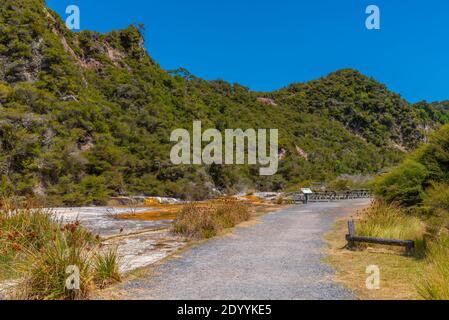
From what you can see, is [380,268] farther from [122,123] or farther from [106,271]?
[122,123]

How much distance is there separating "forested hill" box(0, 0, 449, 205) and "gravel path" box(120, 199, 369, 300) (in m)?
8.74

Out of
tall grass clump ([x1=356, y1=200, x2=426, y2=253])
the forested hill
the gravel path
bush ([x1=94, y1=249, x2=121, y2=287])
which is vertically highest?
the forested hill

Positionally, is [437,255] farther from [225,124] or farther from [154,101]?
[225,124]

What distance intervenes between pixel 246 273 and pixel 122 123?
43199mm

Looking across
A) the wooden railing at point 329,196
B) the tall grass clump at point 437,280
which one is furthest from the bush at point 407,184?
the wooden railing at point 329,196

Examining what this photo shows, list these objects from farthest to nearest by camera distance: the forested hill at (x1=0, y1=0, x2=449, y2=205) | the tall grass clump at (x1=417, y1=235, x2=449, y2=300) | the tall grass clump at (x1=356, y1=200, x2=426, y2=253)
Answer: the forested hill at (x1=0, y1=0, x2=449, y2=205)
the tall grass clump at (x1=356, y1=200, x2=426, y2=253)
the tall grass clump at (x1=417, y1=235, x2=449, y2=300)

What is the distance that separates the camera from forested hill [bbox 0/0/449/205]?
33875mm

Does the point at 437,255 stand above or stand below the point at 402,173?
below

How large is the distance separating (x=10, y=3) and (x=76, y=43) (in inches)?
657

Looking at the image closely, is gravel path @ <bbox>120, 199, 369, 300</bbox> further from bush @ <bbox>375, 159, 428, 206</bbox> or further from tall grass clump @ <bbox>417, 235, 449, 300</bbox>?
bush @ <bbox>375, 159, 428, 206</bbox>

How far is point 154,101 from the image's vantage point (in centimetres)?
6006

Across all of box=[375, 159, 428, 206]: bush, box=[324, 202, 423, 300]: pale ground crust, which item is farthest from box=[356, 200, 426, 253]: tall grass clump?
box=[375, 159, 428, 206]: bush

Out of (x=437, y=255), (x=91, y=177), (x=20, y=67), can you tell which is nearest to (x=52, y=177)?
(x=91, y=177)

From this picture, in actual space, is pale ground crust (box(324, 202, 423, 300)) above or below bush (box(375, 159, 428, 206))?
below
